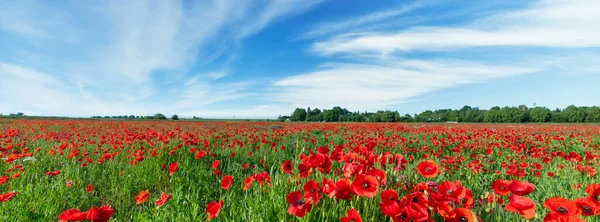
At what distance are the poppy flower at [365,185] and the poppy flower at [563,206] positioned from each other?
29.5 inches

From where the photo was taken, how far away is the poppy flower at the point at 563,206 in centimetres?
131

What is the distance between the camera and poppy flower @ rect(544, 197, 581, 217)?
4.30 ft

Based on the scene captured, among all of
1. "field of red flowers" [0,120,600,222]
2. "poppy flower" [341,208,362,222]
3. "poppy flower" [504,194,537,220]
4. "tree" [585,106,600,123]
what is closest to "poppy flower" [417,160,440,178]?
"field of red flowers" [0,120,600,222]

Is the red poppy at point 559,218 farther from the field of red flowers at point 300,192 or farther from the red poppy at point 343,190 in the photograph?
the red poppy at point 343,190

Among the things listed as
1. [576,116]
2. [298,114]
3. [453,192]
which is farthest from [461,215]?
[298,114]

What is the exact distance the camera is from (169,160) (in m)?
4.82

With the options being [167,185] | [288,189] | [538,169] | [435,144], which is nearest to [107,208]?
[288,189]

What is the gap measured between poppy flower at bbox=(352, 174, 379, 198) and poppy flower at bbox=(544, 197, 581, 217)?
0.75 metres

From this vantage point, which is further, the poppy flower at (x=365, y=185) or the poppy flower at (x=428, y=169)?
the poppy flower at (x=428, y=169)

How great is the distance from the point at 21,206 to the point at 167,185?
156 centimetres

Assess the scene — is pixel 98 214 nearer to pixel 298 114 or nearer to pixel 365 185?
pixel 365 185

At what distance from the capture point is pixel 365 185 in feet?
4.90

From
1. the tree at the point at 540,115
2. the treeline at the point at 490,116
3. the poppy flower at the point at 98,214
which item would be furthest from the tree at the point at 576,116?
the poppy flower at the point at 98,214

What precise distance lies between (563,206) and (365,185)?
2.95ft
